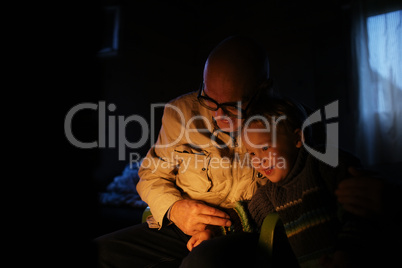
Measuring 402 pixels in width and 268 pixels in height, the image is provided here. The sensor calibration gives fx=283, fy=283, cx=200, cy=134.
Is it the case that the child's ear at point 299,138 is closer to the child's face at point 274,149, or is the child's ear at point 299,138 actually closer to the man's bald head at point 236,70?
the child's face at point 274,149

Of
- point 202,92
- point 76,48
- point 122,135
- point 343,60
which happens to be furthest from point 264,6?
point 76,48

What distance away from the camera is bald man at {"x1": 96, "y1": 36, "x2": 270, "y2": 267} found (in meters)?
1.13

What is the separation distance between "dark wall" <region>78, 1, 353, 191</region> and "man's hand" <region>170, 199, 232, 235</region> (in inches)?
88.4

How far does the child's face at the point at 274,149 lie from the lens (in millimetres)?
1069

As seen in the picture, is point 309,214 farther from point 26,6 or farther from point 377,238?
point 26,6

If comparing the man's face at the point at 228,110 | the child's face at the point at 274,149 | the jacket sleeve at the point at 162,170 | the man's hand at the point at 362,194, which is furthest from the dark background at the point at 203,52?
the man's hand at the point at 362,194


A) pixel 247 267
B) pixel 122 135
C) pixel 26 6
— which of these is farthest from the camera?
pixel 122 135

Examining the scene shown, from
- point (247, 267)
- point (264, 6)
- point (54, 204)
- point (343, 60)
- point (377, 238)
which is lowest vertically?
point (247, 267)

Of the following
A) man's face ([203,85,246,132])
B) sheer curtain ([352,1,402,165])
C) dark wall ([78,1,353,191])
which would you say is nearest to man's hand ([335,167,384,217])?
man's face ([203,85,246,132])

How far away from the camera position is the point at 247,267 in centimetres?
94

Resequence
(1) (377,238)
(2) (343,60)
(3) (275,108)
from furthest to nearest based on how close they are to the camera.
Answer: (2) (343,60)
(3) (275,108)
(1) (377,238)

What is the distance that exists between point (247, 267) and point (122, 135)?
2799 mm

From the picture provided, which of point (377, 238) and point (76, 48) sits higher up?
point (76, 48)

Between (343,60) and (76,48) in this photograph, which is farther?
(343,60)
